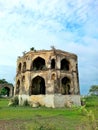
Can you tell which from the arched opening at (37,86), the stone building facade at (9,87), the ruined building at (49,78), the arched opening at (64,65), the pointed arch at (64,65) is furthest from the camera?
the stone building facade at (9,87)

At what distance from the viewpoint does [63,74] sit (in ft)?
139

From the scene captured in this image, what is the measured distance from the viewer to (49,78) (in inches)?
1625

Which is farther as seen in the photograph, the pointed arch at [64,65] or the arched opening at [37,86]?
the arched opening at [37,86]

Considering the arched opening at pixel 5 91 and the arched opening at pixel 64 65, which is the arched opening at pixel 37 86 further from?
the arched opening at pixel 5 91

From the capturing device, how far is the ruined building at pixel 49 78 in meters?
40.7

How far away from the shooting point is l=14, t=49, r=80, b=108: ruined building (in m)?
40.7

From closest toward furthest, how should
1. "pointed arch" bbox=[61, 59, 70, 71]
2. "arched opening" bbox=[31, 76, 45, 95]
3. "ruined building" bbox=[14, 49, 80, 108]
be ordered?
"ruined building" bbox=[14, 49, 80, 108], "pointed arch" bbox=[61, 59, 70, 71], "arched opening" bbox=[31, 76, 45, 95]

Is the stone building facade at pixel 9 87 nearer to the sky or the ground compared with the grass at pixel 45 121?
nearer to the sky

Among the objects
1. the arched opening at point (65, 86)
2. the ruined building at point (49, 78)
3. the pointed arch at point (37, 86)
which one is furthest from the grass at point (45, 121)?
the pointed arch at point (37, 86)

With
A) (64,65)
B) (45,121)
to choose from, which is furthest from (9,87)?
(45,121)

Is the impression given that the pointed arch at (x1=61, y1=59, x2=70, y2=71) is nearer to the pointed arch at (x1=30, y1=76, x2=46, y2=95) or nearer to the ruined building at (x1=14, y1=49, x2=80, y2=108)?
the ruined building at (x1=14, y1=49, x2=80, y2=108)

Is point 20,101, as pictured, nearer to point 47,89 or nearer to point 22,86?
point 22,86

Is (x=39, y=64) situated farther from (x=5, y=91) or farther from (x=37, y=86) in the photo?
(x=5, y=91)

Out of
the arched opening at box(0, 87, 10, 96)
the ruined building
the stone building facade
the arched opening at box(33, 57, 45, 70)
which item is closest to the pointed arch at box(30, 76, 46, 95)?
the ruined building
